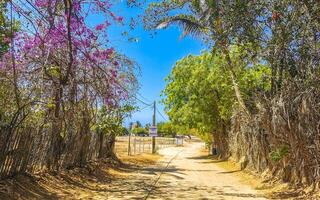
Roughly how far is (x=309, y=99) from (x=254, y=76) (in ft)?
32.8

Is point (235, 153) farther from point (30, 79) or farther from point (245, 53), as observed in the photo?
point (30, 79)

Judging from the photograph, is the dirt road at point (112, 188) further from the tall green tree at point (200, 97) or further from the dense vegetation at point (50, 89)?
the tall green tree at point (200, 97)

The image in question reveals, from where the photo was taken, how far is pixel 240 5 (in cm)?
1235

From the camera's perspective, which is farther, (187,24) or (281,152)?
(187,24)

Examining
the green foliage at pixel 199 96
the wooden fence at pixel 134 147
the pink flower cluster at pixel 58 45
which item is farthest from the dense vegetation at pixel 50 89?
the wooden fence at pixel 134 147

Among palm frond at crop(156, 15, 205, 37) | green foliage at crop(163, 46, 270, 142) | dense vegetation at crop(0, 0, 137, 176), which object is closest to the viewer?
dense vegetation at crop(0, 0, 137, 176)

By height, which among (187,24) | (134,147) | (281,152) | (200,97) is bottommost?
(281,152)

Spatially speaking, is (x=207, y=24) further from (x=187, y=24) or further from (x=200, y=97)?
(x=200, y=97)

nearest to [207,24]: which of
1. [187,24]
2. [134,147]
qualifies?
[187,24]

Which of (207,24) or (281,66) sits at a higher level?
(207,24)

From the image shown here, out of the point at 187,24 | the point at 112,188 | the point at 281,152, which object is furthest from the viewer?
the point at 187,24

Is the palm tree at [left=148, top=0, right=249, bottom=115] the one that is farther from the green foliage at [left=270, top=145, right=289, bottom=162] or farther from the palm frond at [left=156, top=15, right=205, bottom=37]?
the green foliage at [left=270, top=145, right=289, bottom=162]

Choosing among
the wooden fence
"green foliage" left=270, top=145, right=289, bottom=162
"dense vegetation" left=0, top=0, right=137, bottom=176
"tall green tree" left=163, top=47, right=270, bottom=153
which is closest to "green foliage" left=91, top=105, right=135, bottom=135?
"dense vegetation" left=0, top=0, right=137, bottom=176

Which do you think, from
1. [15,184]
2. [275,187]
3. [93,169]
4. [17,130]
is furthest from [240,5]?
[93,169]
